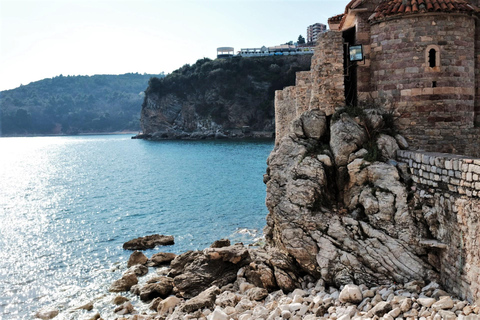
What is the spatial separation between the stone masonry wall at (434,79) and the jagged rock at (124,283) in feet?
40.1

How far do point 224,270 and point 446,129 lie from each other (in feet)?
30.7

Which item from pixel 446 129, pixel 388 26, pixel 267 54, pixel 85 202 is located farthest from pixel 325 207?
pixel 267 54

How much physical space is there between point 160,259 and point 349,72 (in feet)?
39.8

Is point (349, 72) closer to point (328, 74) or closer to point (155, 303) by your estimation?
point (328, 74)

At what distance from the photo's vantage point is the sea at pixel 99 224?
57.2ft

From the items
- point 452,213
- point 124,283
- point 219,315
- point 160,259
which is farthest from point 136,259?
point 452,213

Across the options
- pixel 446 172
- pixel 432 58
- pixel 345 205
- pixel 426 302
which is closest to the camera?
pixel 426 302

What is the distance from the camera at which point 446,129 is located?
13.5 m

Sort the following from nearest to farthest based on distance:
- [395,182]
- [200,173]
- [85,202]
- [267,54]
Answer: [395,182] → [85,202] → [200,173] → [267,54]

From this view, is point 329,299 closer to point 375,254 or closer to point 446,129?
point 375,254

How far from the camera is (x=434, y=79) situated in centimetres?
1343

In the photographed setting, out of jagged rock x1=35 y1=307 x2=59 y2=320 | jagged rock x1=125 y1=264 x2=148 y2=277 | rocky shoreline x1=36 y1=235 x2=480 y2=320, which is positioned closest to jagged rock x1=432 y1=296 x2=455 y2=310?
rocky shoreline x1=36 y1=235 x2=480 y2=320

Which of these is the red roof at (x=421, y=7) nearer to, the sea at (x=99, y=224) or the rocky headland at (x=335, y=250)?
the rocky headland at (x=335, y=250)

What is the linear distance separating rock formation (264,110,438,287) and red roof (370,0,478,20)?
11.3ft
